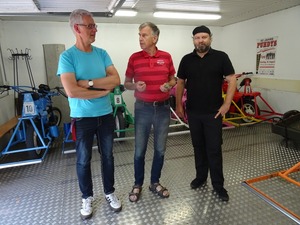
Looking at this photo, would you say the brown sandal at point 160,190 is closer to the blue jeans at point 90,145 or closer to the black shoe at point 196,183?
the black shoe at point 196,183

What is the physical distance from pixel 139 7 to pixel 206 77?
2.65 m

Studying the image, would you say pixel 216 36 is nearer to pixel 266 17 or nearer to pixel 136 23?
pixel 266 17

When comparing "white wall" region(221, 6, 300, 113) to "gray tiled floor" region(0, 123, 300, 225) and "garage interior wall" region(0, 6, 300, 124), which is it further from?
"gray tiled floor" region(0, 123, 300, 225)

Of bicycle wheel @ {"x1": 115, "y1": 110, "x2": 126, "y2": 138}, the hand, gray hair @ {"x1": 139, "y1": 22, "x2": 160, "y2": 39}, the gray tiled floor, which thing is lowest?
the gray tiled floor

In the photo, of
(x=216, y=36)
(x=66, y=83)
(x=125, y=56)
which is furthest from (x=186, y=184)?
(x=216, y=36)

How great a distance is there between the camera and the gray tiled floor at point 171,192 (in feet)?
6.64

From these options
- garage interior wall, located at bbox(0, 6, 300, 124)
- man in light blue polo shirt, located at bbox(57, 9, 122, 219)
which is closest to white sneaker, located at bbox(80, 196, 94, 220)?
man in light blue polo shirt, located at bbox(57, 9, 122, 219)

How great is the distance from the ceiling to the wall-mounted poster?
2.04 feet

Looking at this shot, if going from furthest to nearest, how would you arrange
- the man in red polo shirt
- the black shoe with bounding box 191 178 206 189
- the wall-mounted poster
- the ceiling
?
the wall-mounted poster
the ceiling
the black shoe with bounding box 191 178 206 189
the man in red polo shirt

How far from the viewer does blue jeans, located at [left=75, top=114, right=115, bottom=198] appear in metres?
1.85

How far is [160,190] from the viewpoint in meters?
2.33

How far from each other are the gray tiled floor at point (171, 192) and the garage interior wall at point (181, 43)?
69.2 inches

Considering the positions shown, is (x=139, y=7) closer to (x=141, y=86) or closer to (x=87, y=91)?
(x=141, y=86)

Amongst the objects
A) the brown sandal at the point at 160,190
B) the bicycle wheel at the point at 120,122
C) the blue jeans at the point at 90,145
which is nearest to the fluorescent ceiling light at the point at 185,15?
the bicycle wheel at the point at 120,122
